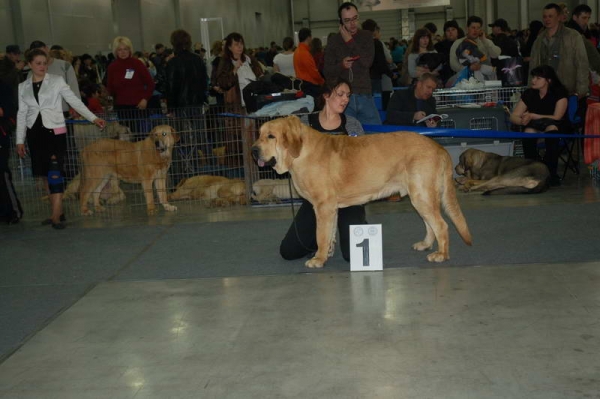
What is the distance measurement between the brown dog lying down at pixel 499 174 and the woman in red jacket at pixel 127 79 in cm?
415

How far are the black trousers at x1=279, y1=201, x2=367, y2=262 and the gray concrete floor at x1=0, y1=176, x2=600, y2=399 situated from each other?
1.47 ft

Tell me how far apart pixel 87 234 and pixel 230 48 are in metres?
3.52

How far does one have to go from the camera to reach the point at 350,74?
7535 millimetres

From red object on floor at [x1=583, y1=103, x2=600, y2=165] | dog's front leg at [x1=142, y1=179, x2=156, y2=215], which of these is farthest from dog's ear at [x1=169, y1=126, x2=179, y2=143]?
red object on floor at [x1=583, y1=103, x2=600, y2=165]

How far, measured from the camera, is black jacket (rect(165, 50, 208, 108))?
9328 mm

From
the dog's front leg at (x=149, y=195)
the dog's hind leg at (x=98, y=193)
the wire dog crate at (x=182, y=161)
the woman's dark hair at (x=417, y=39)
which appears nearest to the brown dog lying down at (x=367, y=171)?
the wire dog crate at (x=182, y=161)

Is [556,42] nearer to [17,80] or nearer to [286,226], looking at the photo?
[286,226]

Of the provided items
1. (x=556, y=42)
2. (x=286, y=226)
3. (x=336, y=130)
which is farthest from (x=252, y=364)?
(x=556, y=42)

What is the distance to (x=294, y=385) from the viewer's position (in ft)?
10.7

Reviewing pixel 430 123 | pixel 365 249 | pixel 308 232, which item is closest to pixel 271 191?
pixel 430 123

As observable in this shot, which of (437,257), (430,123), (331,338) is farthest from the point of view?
(430,123)

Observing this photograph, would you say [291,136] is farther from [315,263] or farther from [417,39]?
[417,39]

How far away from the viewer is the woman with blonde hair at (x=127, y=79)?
30.1ft

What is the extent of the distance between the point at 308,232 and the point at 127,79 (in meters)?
4.69
